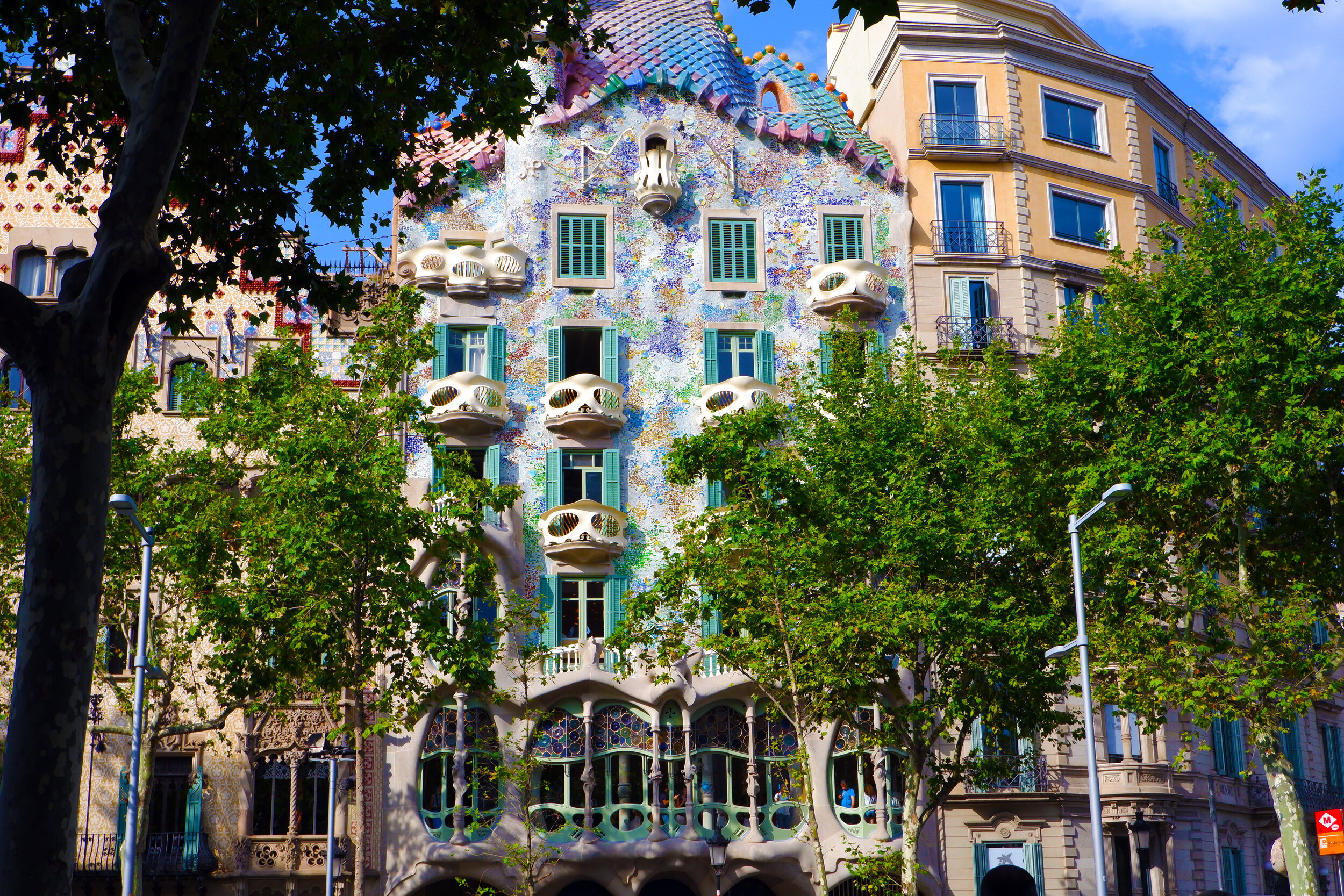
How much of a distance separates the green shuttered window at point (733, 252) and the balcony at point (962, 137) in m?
5.47

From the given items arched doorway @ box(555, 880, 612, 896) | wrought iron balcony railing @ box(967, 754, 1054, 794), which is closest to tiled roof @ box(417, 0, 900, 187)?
wrought iron balcony railing @ box(967, 754, 1054, 794)

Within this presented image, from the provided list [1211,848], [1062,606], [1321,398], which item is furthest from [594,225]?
[1211,848]

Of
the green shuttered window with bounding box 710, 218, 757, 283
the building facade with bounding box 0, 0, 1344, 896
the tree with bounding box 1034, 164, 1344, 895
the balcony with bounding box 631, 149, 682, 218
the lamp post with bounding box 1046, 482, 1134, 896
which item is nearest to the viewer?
the lamp post with bounding box 1046, 482, 1134, 896

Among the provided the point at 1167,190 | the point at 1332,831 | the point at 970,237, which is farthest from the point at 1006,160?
the point at 1332,831

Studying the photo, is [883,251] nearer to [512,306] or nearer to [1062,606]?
[512,306]

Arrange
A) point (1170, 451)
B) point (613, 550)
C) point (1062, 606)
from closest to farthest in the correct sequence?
point (1170, 451) < point (1062, 606) < point (613, 550)

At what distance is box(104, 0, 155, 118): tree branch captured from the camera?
9938 millimetres

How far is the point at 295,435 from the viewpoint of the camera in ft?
88.7

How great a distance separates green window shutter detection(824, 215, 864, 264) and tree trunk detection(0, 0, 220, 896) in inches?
1104

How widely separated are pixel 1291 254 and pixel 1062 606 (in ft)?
25.2

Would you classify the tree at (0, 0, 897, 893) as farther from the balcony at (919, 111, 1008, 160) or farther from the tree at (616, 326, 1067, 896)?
the balcony at (919, 111, 1008, 160)

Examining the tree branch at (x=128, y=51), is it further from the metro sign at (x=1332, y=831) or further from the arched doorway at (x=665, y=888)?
the arched doorway at (x=665, y=888)

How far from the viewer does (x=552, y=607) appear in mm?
32719

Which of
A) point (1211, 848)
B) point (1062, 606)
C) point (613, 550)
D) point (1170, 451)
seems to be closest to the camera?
point (1170, 451)
